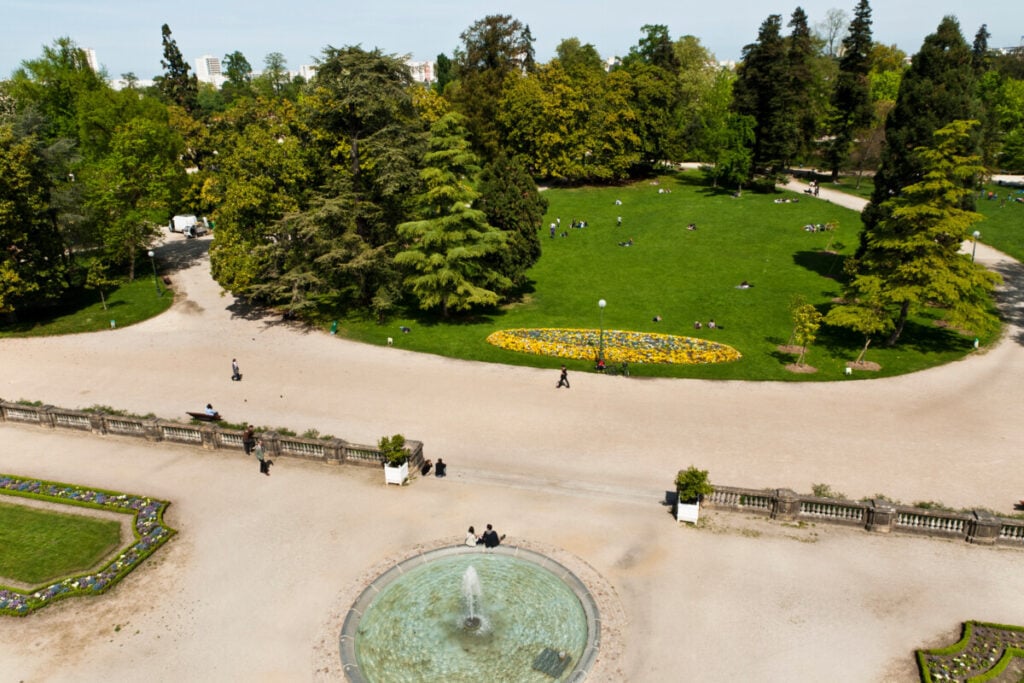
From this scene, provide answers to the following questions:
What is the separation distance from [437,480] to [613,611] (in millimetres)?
9169

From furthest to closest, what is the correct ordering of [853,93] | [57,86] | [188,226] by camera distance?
[853,93] → [188,226] → [57,86]

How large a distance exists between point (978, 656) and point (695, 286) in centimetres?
3535

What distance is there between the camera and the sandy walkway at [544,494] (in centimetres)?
1755

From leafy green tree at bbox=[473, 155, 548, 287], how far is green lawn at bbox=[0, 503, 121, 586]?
27627 mm

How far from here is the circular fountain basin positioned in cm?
1677

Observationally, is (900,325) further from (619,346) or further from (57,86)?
(57,86)

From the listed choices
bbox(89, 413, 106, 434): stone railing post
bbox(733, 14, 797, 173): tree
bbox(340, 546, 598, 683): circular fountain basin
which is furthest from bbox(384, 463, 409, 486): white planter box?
bbox(733, 14, 797, 173): tree

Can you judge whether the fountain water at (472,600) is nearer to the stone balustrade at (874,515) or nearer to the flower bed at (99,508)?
the stone balustrade at (874,515)

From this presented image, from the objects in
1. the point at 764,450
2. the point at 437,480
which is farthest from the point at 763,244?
the point at 437,480

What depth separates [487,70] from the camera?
85.4 m

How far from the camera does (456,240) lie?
39.5m

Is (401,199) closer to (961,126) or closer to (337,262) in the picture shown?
(337,262)

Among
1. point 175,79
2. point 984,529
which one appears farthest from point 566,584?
point 175,79

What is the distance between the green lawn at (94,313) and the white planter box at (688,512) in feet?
129
